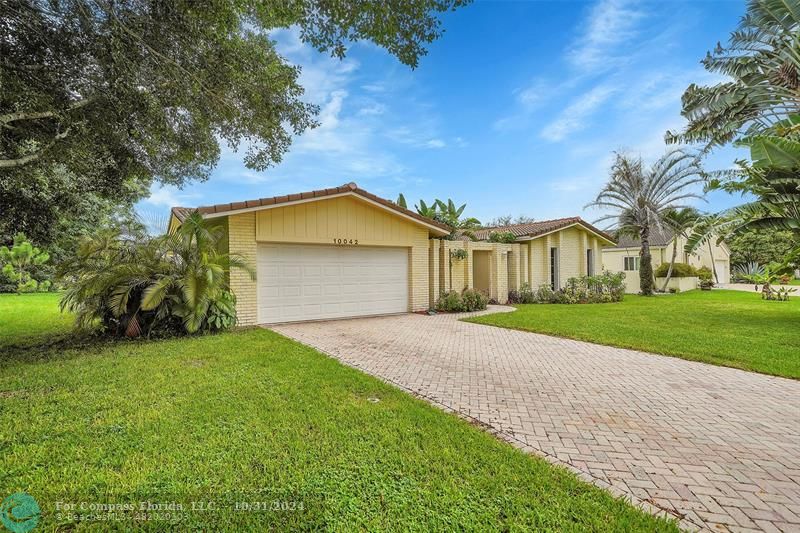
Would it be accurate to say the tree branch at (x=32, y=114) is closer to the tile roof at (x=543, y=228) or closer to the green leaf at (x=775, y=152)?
the green leaf at (x=775, y=152)

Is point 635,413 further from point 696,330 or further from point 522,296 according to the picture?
point 522,296

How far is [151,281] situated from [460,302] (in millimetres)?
10065

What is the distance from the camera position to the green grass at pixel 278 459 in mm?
2484

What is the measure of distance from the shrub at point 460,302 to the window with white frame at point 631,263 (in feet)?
66.8

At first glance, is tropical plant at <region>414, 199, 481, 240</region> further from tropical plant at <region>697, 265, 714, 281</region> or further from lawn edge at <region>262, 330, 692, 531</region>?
tropical plant at <region>697, 265, 714, 281</region>

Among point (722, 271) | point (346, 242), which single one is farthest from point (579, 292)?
point (722, 271)

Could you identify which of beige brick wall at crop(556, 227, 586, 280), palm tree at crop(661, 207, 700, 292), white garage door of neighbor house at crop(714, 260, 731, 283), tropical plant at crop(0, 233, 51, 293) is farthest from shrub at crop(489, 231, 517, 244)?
tropical plant at crop(0, 233, 51, 293)

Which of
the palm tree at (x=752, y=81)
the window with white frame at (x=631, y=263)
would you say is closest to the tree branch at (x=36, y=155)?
the palm tree at (x=752, y=81)

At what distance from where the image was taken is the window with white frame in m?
28.8

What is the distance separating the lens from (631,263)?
29297mm

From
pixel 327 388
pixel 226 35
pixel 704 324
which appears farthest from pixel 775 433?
pixel 226 35

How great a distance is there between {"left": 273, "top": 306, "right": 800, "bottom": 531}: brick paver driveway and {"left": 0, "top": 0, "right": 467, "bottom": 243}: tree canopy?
17.3ft

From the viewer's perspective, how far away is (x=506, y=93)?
562 inches

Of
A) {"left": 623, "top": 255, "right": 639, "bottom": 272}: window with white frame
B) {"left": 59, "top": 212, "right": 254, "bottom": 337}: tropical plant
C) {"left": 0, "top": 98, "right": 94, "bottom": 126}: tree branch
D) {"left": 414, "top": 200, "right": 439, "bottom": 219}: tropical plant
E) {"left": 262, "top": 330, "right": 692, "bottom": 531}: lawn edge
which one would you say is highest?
{"left": 414, "top": 200, "right": 439, "bottom": 219}: tropical plant
